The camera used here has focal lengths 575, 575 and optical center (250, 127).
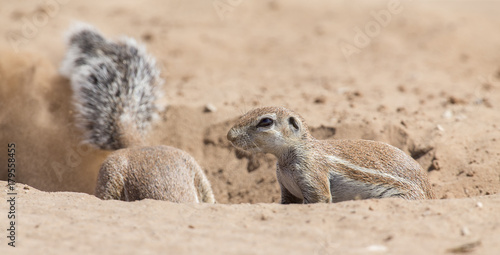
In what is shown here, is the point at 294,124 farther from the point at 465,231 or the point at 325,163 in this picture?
the point at 465,231

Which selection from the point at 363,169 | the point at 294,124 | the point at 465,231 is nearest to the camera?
the point at 465,231

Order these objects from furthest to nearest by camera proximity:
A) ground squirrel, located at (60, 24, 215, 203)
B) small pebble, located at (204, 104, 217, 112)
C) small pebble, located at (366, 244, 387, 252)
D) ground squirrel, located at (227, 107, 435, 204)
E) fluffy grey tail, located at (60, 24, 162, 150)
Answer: small pebble, located at (204, 104, 217, 112)
fluffy grey tail, located at (60, 24, 162, 150)
ground squirrel, located at (60, 24, 215, 203)
ground squirrel, located at (227, 107, 435, 204)
small pebble, located at (366, 244, 387, 252)

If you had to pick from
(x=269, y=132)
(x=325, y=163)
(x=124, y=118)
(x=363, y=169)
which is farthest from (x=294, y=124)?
(x=124, y=118)

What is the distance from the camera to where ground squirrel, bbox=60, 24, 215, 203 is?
673 cm

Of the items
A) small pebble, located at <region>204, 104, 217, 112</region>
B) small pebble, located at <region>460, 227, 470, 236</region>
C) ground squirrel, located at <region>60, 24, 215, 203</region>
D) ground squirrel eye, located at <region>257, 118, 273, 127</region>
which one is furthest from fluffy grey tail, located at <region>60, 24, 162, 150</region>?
small pebble, located at <region>460, 227, 470, 236</region>

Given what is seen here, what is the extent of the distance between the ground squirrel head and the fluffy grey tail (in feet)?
7.24

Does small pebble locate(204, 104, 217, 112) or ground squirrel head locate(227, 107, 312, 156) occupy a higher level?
small pebble locate(204, 104, 217, 112)

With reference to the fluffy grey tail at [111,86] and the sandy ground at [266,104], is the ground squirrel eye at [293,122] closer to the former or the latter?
the sandy ground at [266,104]

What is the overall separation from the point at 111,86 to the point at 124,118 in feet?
1.99

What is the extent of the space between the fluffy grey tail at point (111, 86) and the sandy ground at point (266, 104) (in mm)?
608

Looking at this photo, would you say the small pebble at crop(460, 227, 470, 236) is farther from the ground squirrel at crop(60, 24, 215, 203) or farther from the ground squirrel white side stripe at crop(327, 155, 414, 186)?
the ground squirrel at crop(60, 24, 215, 203)

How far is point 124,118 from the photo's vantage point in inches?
312

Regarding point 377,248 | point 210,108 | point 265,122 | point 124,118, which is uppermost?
point 210,108

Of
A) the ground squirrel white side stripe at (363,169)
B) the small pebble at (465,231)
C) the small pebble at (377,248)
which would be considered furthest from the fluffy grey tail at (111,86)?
the small pebble at (465,231)
